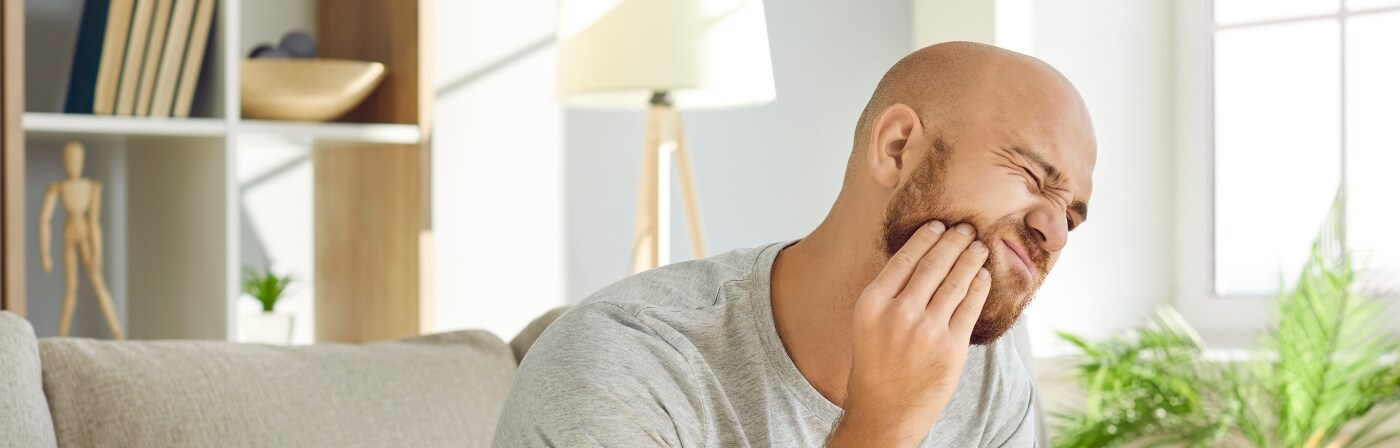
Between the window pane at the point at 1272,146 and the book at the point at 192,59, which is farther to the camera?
the window pane at the point at 1272,146

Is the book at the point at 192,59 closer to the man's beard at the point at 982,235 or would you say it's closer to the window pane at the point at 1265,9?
the man's beard at the point at 982,235

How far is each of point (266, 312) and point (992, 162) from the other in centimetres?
154

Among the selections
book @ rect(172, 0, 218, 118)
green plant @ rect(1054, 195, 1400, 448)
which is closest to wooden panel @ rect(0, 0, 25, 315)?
book @ rect(172, 0, 218, 118)

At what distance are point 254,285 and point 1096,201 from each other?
6.39 ft

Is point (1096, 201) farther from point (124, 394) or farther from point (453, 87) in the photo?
point (124, 394)

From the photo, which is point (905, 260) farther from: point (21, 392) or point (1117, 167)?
point (1117, 167)

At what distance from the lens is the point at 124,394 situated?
1.22 m

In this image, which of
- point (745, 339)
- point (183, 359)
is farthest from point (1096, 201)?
point (183, 359)

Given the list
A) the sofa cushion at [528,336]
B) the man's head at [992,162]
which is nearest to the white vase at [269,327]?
the sofa cushion at [528,336]

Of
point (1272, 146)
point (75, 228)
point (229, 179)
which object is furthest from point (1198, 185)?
point (75, 228)

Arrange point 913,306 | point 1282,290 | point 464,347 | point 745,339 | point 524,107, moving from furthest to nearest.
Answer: point 524,107
point 1282,290
point 464,347
point 745,339
point 913,306

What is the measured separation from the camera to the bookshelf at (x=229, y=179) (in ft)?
6.95

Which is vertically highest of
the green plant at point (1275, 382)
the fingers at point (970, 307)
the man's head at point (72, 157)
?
the man's head at point (72, 157)

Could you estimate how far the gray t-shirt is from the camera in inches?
42.8
